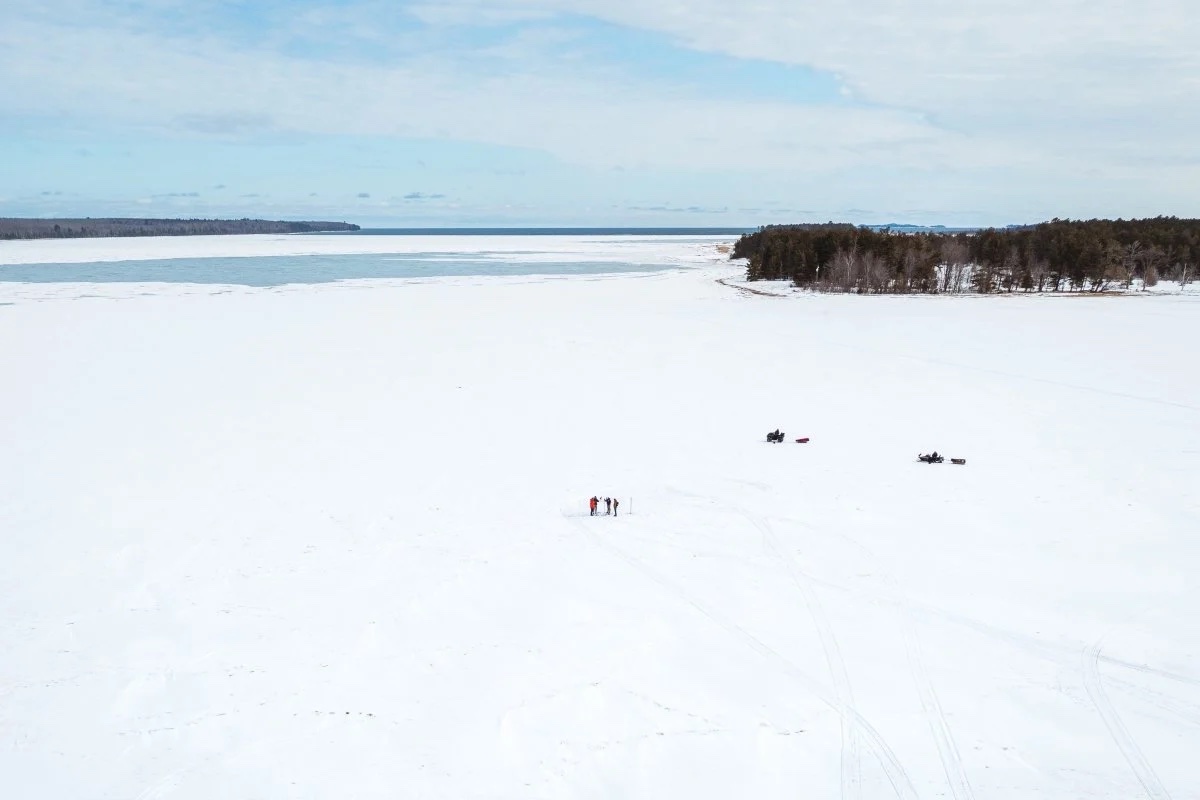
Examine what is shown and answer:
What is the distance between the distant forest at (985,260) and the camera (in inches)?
2726

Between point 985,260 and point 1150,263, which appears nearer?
point 1150,263

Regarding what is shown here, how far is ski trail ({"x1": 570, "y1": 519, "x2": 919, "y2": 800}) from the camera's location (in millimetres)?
8289

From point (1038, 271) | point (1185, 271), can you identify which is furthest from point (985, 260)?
point (1185, 271)

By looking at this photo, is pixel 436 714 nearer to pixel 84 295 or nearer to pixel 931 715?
pixel 931 715

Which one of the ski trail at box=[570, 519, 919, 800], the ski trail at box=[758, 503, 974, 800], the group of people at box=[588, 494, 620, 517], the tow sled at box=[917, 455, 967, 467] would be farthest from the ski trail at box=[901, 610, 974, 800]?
the tow sled at box=[917, 455, 967, 467]

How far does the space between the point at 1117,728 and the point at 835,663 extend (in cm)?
312

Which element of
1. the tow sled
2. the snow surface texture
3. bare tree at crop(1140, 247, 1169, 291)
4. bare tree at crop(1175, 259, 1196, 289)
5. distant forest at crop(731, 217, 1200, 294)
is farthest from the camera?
bare tree at crop(1175, 259, 1196, 289)

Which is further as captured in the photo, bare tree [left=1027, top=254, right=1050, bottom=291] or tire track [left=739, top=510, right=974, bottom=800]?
bare tree [left=1027, top=254, right=1050, bottom=291]

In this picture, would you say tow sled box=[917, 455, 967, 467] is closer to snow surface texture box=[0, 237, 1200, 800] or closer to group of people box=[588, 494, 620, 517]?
snow surface texture box=[0, 237, 1200, 800]

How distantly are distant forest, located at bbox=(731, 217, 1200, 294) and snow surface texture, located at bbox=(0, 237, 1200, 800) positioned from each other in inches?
1747

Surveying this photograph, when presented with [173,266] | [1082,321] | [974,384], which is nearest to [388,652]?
[974,384]

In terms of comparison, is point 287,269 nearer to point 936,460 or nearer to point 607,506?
point 607,506

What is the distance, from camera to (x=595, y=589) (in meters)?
12.4

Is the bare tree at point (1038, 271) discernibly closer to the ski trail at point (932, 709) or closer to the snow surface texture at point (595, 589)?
the snow surface texture at point (595, 589)
